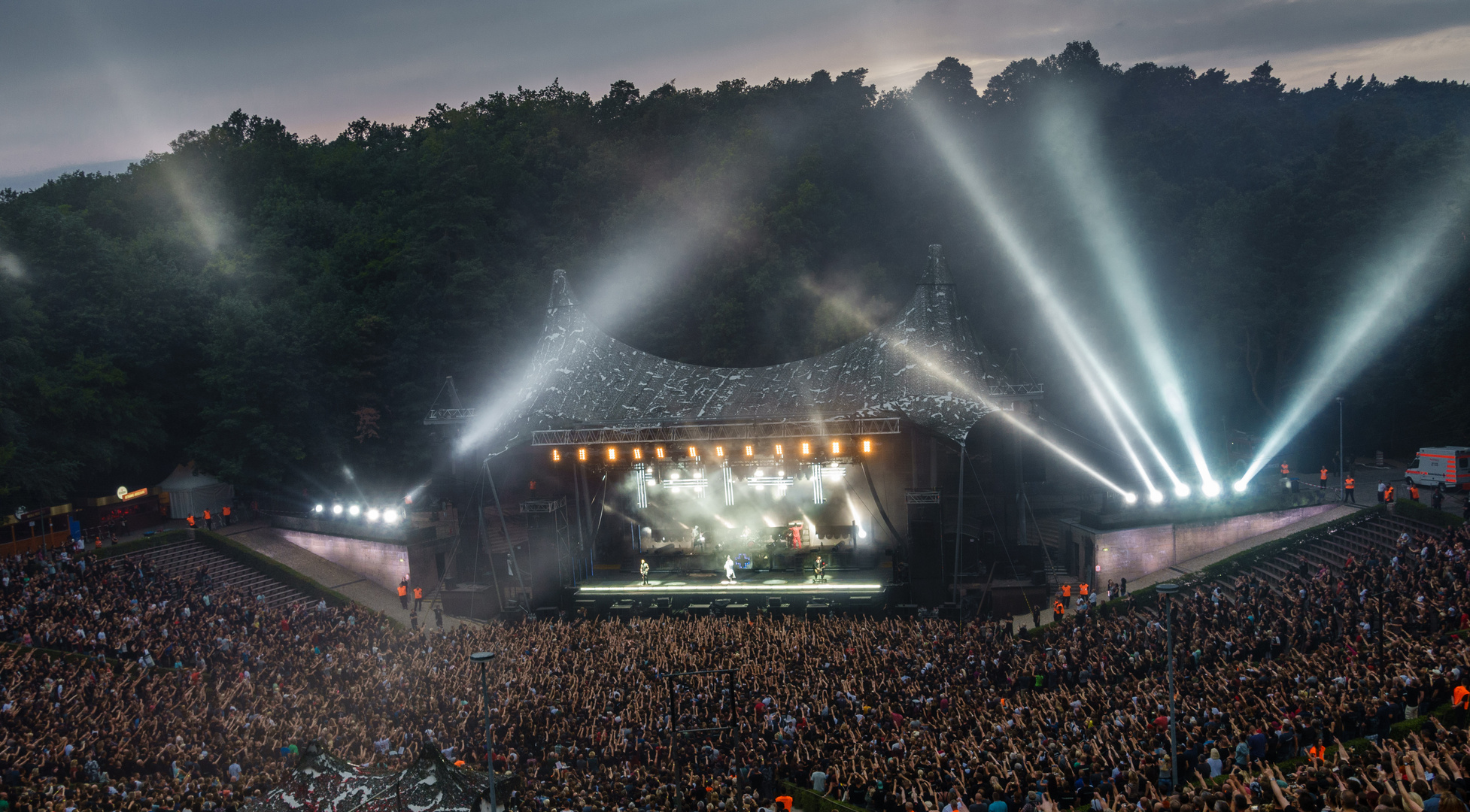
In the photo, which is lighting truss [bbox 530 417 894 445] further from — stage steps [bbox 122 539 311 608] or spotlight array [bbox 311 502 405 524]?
stage steps [bbox 122 539 311 608]

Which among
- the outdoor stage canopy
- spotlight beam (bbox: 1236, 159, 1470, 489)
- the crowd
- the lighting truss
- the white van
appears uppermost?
spotlight beam (bbox: 1236, 159, 1470, 489)

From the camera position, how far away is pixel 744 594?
2736 centimetres

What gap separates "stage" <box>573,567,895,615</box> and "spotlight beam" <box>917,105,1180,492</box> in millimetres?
12689

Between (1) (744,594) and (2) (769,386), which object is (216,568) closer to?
(1) (744,594)

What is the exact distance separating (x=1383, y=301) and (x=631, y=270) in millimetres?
30952

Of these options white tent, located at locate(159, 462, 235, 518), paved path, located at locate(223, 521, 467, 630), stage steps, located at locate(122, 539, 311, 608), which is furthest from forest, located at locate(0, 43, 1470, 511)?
stage steps, located at locate(122, 539, 311, 608)

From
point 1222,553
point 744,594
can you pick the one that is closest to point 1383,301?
point 1222,553

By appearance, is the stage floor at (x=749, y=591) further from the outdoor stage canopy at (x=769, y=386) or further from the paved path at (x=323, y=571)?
the paved path at (x=323, y=571)

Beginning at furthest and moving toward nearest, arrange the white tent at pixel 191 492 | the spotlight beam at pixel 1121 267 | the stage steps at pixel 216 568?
the spotlight beam at pixel 1121 267
the white tent at pixel 191 492
the stage steps at pixel 216 568

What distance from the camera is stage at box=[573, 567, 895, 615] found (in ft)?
86.9

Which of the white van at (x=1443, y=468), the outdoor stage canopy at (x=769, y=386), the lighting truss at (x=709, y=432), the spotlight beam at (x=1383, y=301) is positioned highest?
the spotlight beam at (x=1383, y=301)

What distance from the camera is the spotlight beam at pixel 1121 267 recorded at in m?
40.1

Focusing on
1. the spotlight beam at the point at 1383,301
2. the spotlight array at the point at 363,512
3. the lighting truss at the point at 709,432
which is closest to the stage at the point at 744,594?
the lighting truss at the point at 709,432

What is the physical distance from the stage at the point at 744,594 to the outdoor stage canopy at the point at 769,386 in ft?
A: 15.0
